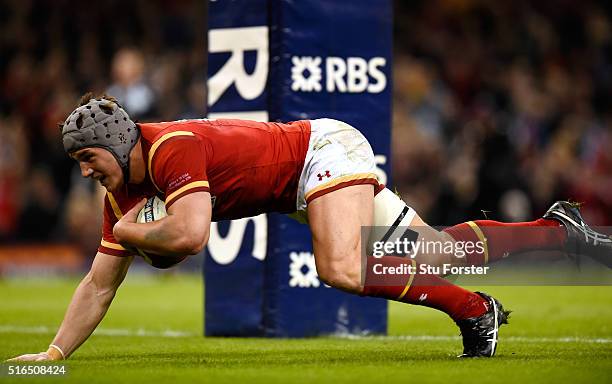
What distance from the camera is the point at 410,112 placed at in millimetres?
19547

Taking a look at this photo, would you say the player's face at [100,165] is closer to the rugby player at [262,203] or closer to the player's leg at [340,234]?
the rugby player at [262,203]

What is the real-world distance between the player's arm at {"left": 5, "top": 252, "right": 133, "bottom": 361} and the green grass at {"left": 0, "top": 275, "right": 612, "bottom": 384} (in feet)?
0.45

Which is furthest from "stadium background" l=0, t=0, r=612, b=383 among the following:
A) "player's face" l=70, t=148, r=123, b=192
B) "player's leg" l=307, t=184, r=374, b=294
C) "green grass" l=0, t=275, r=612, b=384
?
"player's face" l=70, t=148, r=123, b=192

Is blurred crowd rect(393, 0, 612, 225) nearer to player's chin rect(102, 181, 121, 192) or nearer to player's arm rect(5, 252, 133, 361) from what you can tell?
player's arm rect(5, 252, 133, 361)

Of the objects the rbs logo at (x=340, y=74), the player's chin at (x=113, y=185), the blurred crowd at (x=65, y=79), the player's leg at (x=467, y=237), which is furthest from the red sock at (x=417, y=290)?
the blurred crowd at (x=65, y=79)

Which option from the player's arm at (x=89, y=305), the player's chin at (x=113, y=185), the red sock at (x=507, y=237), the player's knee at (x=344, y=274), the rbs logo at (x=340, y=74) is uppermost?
the rbs logo at (x=340, y=74)

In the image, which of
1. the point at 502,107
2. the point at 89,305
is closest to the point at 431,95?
the point at 502,107

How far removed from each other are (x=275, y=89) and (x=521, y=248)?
232 centimetres

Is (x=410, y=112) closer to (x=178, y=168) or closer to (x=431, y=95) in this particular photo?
(x=431, y=95)

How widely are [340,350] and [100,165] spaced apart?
2.00m

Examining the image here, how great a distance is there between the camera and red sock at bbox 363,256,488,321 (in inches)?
265

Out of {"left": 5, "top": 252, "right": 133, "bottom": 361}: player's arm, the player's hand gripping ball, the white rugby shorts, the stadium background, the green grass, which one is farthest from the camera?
the stadium background

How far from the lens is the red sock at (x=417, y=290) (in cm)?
674

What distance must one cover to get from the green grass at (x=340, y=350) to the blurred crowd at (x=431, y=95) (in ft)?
17.6
